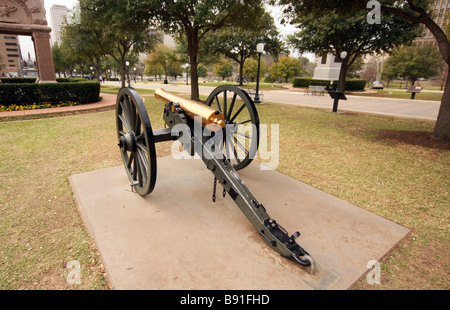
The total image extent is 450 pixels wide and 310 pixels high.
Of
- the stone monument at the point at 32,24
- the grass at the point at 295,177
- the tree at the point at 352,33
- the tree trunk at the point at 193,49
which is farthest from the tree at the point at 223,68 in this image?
the grass at the point at 295,177

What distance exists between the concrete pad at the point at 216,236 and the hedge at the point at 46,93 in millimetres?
9104

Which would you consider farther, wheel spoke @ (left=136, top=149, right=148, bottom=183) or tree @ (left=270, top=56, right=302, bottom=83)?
tree @ (left=270, top=56, right=302, bottom=83)

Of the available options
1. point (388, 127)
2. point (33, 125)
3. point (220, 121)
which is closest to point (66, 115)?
point (33, 125)

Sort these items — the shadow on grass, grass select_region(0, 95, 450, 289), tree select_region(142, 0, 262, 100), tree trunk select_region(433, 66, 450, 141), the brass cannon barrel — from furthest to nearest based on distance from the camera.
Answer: tree select_region(142, 0, 262, 100)
tree trunk select_region(433, 66, 450, 141)
the shadow on grass
the brass cannon barrel
grass select_region(0, 95, 450, 289)

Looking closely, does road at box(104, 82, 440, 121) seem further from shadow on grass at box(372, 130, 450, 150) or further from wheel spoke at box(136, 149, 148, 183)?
wheel spoke at box(136, 149, 148, 183)

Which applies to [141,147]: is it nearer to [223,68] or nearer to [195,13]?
[195,13]

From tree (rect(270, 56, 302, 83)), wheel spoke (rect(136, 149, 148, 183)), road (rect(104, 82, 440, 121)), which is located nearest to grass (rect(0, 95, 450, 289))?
wheel spoke (rect(136, 149, 148, 183))

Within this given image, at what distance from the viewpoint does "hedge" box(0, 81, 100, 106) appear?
985 cm

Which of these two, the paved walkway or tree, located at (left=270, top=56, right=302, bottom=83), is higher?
tree, located at (left=270, top=56, right=302, bottom=83)

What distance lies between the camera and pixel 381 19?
57.0ft

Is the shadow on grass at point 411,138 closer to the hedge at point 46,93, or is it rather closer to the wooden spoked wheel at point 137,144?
the wooden spoked wheel at point 137,144

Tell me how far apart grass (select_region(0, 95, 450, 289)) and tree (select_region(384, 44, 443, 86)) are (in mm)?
37138

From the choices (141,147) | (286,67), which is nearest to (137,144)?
(141,147)

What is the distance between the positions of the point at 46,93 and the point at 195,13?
710cm
